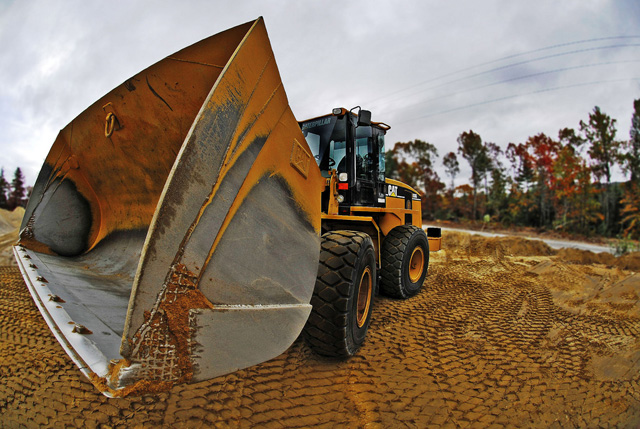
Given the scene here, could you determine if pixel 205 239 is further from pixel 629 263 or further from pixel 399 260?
pixel 629 263

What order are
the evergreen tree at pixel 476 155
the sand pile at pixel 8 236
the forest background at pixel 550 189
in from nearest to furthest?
1. the sand pile at pixel 8 236
2. the forest background at pixel 550 189
3. the evergreen tree at pixel 476 155

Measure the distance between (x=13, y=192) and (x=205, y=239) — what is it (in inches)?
1284

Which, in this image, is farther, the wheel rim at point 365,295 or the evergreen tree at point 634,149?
the evergreen tree at point 634,149

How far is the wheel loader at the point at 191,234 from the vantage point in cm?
121

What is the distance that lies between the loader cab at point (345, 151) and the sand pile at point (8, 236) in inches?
244

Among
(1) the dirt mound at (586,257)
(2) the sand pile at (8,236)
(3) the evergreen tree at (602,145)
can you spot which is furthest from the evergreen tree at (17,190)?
(3) the evergreen tree at (602,145)

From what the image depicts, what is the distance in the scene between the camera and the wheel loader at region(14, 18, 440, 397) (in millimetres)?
1213

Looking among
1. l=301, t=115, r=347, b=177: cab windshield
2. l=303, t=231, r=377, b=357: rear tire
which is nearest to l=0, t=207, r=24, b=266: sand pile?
l=301, t=115, r=347, b=177: cab windshield

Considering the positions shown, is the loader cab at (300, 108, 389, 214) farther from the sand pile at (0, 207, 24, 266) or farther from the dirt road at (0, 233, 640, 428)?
the sand pile at (0, 207, 24, 266)

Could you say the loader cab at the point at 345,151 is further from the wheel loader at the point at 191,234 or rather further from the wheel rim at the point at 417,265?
the wheel rim at the point at 417,265

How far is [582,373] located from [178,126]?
140 inches

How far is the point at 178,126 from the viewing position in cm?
225

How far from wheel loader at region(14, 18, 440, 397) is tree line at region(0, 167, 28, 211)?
1051 inches

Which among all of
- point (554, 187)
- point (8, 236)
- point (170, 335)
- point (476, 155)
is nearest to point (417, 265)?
point (170, 335)
